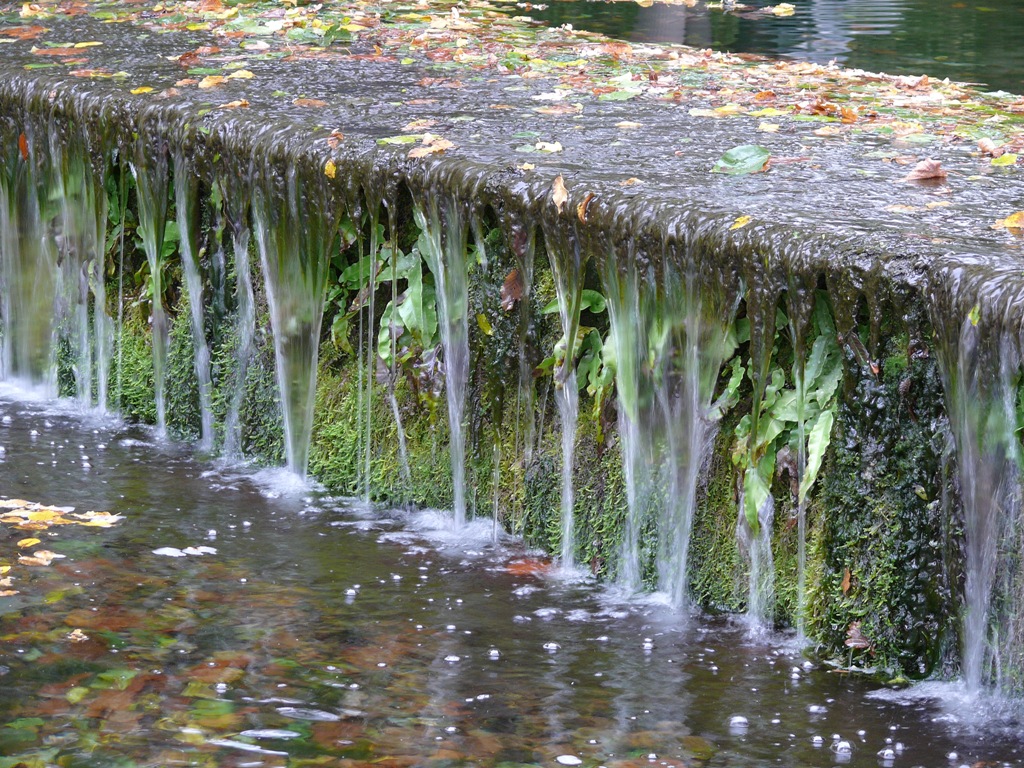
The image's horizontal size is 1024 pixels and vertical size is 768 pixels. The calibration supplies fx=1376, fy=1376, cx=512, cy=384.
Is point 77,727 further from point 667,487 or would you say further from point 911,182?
point 911,182

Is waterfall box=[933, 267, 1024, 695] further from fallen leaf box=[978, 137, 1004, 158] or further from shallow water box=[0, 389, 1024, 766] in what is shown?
fallen leaf box=[978, 137, 1004, 158]

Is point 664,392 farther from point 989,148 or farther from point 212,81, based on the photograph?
point 212,81

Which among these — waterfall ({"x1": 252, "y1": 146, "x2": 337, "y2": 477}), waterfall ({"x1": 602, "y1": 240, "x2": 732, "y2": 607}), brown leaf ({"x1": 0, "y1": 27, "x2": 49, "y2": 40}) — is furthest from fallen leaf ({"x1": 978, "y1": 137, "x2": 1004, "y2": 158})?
brown leaf ({"x1": 0, "y1": 27, "x2": 49, "y2": 40})

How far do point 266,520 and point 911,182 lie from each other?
2601mm

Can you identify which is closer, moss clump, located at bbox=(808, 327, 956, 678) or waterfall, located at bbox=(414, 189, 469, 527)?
moss clump, located at bbox=(808, 327, 956, 678)

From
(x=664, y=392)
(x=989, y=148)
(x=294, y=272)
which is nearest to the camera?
(x=664, y=392)

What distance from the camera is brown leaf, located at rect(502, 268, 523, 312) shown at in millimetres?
4781

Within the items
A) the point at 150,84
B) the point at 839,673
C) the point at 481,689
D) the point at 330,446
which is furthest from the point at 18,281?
the point at 839,673

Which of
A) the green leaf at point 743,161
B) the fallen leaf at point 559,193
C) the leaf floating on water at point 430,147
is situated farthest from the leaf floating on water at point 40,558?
the green leaf at point 743,161

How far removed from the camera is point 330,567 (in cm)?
465

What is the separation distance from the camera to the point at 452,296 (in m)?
4.98

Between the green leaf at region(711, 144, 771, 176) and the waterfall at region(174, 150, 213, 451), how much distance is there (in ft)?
7.31

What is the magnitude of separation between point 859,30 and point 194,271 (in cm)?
730

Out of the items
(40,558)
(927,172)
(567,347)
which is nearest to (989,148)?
(927,172)
